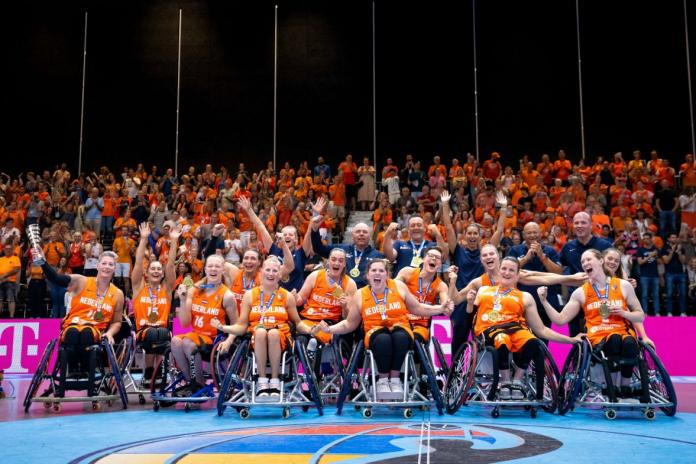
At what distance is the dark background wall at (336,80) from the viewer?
735 inches

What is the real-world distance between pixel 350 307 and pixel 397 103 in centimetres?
1354

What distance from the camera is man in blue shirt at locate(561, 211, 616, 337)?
7.05 meters

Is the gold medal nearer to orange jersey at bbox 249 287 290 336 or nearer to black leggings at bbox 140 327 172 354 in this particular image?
orange jersey at bbox 249 287 290 336

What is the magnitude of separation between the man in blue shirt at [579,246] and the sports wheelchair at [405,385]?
1693 mm

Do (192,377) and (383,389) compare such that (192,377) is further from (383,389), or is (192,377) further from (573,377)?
(573,377)

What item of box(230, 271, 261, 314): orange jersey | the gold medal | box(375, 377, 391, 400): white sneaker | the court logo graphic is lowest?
the court logo graphic

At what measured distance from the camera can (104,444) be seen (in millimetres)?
4812

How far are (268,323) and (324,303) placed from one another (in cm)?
69

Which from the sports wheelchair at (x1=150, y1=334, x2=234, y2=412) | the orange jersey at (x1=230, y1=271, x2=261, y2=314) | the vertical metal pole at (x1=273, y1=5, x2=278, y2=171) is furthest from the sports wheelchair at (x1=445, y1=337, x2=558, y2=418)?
the vertical metal pole at (x1=273, y1=5, x2=278, y2=171)

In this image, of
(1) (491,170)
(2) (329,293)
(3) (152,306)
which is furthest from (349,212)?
(2) (329,293)

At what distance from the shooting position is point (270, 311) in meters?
6.48

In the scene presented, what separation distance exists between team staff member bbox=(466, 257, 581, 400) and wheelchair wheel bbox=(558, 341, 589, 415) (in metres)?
0.12

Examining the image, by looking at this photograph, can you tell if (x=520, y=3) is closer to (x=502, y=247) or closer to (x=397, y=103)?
(x=397, y=103)

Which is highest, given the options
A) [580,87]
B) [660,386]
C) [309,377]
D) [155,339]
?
[580,87]
